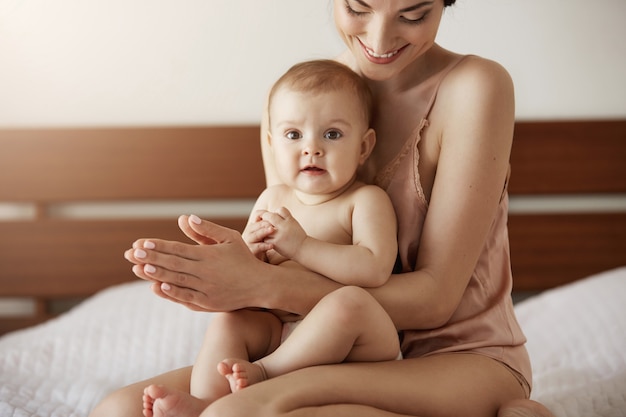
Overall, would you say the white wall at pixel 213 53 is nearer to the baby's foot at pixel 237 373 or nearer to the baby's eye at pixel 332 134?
the baby's eye at pixel 332 134

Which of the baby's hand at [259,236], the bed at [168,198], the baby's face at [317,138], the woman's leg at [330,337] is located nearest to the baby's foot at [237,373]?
the woman's leg at [330,337]

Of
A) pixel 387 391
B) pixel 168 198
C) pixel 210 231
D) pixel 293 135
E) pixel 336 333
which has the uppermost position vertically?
pixel 293 135

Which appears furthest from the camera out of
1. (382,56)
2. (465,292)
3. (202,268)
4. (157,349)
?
(157,349)

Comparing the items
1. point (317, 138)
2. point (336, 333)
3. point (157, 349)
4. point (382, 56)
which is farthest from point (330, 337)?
point (157, 349)

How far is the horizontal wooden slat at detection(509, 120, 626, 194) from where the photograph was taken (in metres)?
2.72

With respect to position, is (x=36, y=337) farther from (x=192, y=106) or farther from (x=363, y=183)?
(x=363, y=183)

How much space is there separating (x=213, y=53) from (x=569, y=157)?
4.42 feet

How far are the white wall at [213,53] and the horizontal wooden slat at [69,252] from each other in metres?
0.39

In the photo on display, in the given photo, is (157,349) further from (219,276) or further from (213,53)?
(213,53)

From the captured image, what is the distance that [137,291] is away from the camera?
8.27ft

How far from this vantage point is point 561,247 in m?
2.75

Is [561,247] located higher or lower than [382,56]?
lower

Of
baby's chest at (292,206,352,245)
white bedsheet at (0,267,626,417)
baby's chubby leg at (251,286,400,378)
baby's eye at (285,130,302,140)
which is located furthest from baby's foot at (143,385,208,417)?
white bedsheet at (0,267,626,417)

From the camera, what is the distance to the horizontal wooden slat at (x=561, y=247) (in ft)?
8.97
